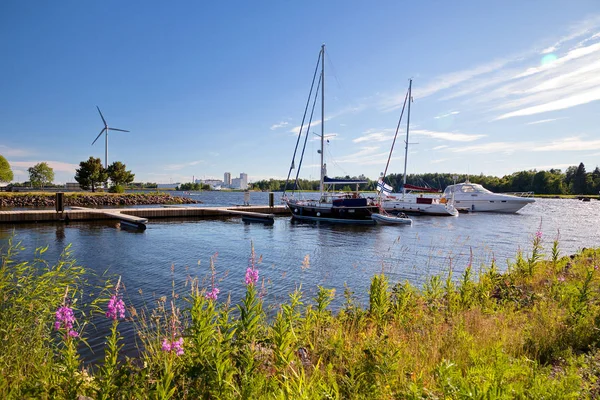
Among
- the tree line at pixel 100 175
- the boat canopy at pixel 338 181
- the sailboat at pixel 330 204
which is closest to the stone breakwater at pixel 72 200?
the tree line at pixel 100 175

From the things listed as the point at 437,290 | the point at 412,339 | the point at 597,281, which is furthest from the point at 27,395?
the point at 597,281

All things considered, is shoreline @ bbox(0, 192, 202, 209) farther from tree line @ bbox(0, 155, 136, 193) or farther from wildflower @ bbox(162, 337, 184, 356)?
wildflower @ bbox(162, 337, 184, 356)

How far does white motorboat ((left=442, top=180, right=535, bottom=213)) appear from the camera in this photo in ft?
176

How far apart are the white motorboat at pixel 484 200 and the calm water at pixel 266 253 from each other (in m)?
25.4

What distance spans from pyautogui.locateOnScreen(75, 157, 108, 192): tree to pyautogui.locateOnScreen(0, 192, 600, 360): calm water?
49.4 m

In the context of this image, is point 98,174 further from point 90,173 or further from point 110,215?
point 110,215

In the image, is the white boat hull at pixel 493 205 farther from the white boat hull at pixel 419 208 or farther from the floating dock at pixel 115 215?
the floating dock at pixel 115 215

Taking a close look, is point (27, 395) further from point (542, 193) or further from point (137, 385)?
point (542, 193)

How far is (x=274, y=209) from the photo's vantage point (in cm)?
4412

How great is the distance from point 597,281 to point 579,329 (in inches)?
179

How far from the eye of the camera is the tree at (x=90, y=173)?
70938 mm

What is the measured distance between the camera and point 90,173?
7144 centimetres

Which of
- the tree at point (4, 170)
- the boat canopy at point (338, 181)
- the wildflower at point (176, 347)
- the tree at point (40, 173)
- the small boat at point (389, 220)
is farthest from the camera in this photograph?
the tree at point (40, 173)

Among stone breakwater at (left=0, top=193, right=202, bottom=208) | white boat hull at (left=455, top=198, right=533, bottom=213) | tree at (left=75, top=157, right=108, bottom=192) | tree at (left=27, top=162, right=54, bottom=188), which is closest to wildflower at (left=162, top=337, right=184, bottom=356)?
white boat hull at (left=455, top=198, right=533, bottom=213)
